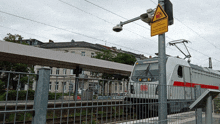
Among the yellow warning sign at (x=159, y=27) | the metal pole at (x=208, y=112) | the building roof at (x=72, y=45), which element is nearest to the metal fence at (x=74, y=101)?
the metal pole at (x=208, y=112)

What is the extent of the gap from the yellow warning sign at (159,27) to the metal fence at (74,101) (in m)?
1.50

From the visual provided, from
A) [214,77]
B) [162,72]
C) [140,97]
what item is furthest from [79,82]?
[214,77]

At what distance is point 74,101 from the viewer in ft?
8.66

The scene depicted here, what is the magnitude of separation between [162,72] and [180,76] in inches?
226

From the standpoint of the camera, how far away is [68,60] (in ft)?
44.7

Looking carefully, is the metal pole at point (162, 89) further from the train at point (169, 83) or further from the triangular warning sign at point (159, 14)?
the triangular warning sign at point (159, 14)

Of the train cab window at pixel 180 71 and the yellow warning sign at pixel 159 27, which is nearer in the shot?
the yellow warning sign at pixel 159 27

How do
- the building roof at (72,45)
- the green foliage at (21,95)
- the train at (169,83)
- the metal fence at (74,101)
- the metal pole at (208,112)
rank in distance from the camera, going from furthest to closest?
the building roof at (72,45)
the train at (169,83)
the metal pole at (208,112)
the metal fence at (74,101)
the green foliage at (21,95)

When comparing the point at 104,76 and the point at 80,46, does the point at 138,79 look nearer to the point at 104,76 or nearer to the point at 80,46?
the point at 104,76

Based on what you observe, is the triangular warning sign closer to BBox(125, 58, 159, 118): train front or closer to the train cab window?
BBox(125, 58, 159, 118): train front

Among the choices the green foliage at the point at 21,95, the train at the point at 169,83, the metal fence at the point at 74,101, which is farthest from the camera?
the train at the point at 169,83

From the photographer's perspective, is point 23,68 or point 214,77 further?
point 23,68

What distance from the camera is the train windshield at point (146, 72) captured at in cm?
921

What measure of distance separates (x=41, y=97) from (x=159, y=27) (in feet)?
11.7
